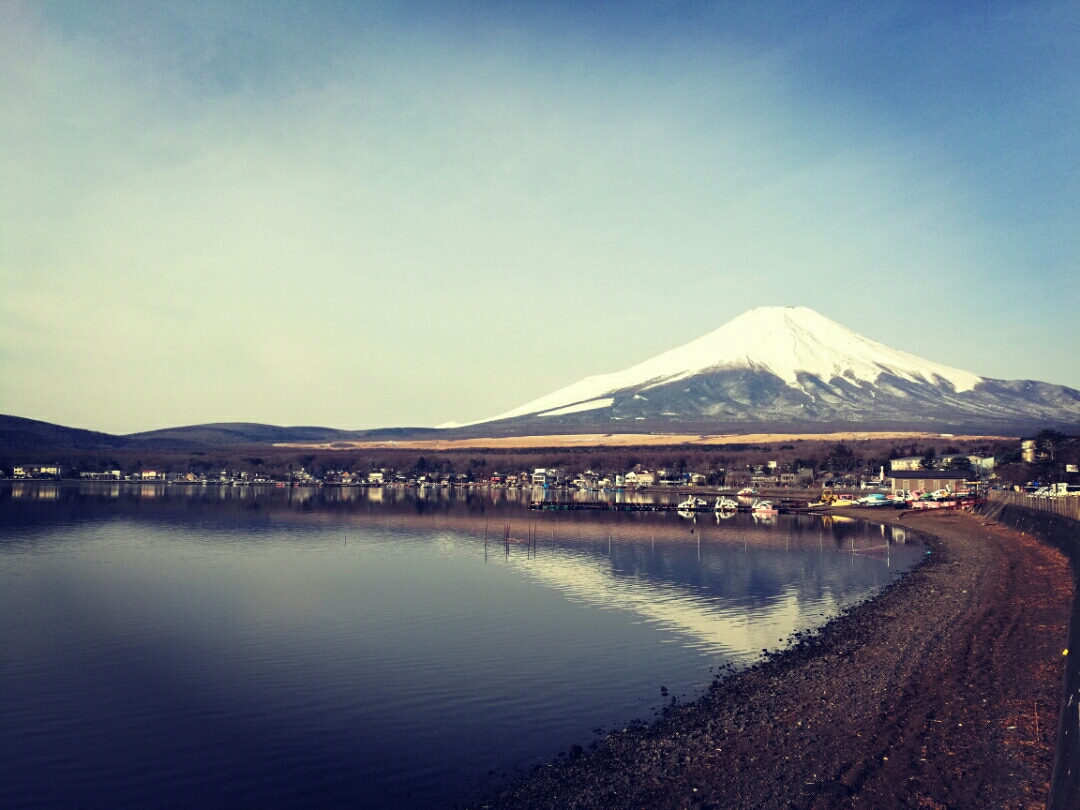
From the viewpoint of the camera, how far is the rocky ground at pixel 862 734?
14.1 metres

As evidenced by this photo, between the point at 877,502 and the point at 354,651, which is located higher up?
the point at 354,651

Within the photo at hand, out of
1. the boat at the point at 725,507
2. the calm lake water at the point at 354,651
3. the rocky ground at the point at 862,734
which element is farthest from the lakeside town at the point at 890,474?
the rocky ground at the point at 862,734

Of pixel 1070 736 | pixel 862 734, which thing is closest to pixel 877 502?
pixel 862 734

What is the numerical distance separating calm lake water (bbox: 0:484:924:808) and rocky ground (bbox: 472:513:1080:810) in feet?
5.43

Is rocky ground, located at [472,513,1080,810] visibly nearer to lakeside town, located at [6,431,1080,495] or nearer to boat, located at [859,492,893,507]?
lakeside town, located at [6,431,1080,495]

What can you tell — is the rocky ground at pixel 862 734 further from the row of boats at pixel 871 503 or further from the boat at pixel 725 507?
the boat at pixel 725 507

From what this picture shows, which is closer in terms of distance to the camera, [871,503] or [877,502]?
[877,502]

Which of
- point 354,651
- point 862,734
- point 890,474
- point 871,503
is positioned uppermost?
point 862,734

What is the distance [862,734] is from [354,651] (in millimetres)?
16747

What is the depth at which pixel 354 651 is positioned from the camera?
89.5 ft

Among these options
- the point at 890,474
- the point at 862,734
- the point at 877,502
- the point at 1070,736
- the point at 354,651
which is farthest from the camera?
the point at 890,474

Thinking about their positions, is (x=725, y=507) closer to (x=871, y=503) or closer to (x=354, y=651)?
(x=871, y=503)

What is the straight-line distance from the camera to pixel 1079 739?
11500mm

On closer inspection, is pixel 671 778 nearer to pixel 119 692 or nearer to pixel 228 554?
pixel 119 692
